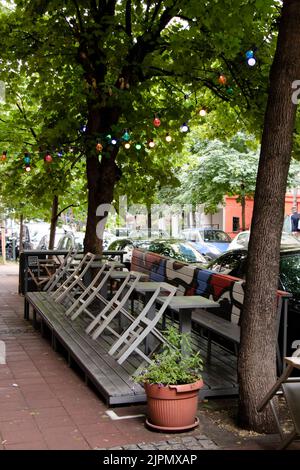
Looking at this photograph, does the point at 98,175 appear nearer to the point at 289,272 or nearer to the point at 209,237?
the point at 289,272

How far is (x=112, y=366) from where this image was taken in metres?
6.33

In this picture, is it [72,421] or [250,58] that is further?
[250,58]

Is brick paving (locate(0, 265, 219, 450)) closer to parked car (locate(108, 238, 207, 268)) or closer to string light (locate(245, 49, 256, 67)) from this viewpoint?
string light (locate(245, 49, 256, 67))

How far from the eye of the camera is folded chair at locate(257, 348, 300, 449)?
172 inches

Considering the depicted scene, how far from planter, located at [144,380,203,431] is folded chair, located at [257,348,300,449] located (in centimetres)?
59

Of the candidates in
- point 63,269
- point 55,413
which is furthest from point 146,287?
point 63,269

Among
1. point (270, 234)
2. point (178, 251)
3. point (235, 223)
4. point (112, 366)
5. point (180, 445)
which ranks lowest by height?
point (180, 445)

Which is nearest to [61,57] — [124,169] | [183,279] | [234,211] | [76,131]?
[76,131]

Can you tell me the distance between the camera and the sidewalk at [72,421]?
15.7ft

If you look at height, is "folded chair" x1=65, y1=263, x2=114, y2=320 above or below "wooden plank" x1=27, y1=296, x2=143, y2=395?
above

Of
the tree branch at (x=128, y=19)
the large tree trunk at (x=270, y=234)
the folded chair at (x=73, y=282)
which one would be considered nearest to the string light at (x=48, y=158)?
the folded chair at (x=73, y=282)

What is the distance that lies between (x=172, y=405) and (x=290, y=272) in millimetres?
2840

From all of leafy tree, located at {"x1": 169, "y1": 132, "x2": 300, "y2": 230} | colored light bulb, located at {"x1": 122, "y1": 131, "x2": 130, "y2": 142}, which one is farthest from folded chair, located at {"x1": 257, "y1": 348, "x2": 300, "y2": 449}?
leafy tree, located at {"x1": 169, "y1": 132, "x2": 300, "y2": 230}
